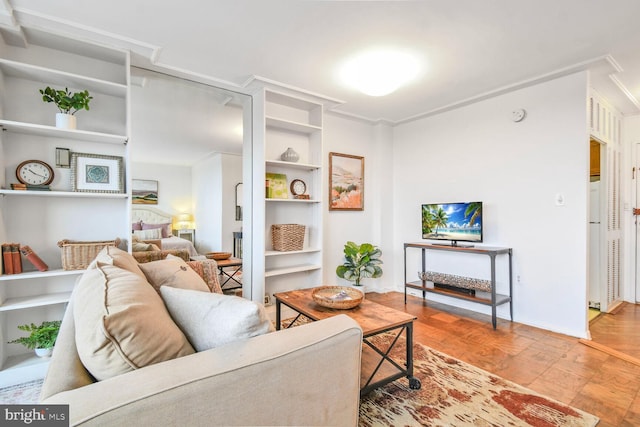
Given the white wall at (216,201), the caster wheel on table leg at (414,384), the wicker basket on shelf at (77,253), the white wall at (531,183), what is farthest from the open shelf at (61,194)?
the white wall at (531,183)

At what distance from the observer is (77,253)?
2.21 m

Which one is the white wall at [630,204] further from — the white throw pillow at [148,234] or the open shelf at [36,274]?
the open shelf at [36,274]

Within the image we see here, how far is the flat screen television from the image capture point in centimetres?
327

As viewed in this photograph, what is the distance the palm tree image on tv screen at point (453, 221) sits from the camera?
3.27 metres

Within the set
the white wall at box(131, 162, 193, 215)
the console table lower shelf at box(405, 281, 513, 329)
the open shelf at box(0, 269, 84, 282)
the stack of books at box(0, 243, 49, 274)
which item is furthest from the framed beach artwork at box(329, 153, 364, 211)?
the stack of books at box(0, 243, 49, 274)

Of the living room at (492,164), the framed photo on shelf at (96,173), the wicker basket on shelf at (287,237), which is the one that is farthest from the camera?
the wicker basket on shelf at (287,237)

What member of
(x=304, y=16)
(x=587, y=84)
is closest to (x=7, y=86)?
(x=304, y=16)

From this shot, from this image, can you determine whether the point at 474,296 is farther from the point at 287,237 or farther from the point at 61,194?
the point at 61,194

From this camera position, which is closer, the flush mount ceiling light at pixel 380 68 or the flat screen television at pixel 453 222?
the flush mount ceiling light at pixel 380 68

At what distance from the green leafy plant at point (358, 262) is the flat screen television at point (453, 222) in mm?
709

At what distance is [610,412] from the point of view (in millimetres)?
1714

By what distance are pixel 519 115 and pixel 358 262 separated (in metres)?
2.35

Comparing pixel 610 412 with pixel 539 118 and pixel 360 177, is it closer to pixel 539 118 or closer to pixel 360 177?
pixel 539 118

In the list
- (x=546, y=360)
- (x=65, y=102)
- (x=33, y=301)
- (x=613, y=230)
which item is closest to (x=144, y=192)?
(x=65, y=102)
